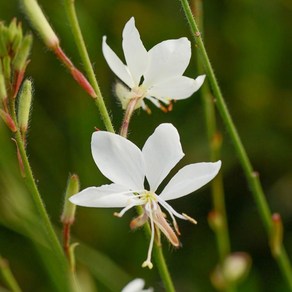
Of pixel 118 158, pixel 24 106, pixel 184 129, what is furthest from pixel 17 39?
pixel 184 129

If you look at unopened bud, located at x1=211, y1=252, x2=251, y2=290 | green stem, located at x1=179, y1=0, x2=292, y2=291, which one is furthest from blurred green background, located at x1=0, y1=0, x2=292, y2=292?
green stem, located at x1=179, y1=0, x2=292, y2=291

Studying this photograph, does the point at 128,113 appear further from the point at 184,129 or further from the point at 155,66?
the point at 184,129

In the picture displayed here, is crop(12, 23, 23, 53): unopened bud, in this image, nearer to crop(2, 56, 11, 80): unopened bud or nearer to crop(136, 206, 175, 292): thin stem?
crop(2, 56, 11, 80): unopened bud

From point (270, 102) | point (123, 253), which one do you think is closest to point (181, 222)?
point (123, 253)

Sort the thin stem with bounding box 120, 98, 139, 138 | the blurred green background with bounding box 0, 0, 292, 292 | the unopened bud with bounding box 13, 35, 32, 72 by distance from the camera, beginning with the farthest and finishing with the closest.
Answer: the blurred green background with bounding box 0, 0, 292, 292 < the thin stem with bounding box 120, 98, 139, 138 < the unopened bud with bounding box 13, 35, 32, 72

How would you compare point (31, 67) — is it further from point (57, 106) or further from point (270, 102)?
point (270, 102)

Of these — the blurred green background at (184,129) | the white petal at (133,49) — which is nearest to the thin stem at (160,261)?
the white petal at (133,49)

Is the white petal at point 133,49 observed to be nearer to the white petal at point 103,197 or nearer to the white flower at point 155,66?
the white flower at point 155,66
